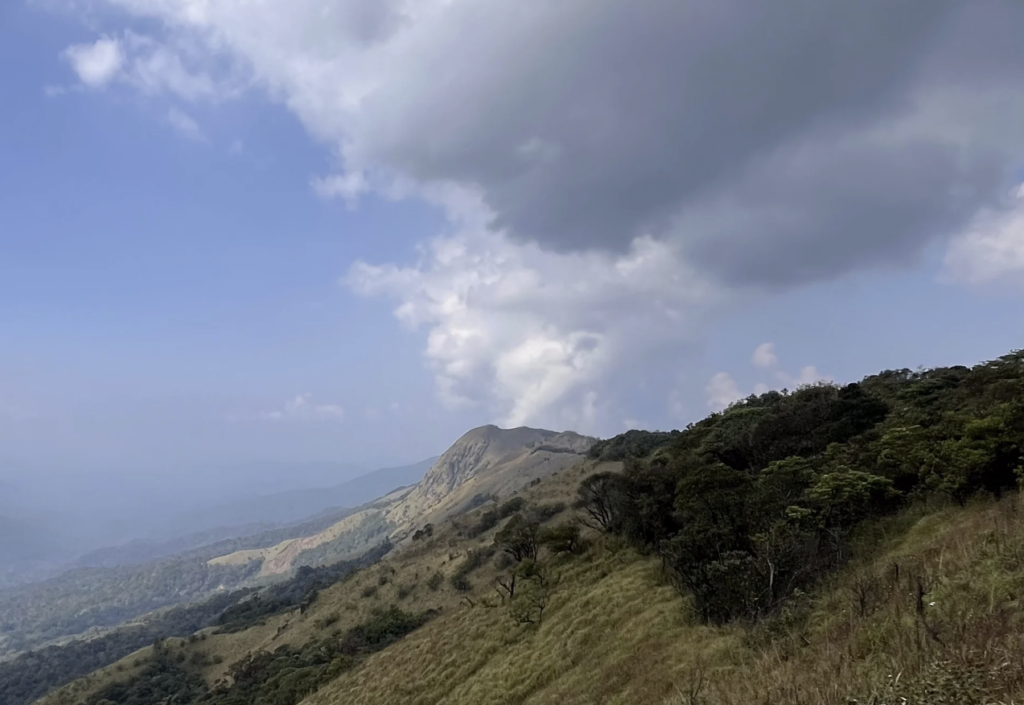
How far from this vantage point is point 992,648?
19.1ft

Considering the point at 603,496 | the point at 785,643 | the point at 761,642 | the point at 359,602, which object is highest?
the point at 603,496

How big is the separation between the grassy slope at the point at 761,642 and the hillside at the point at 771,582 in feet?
0.18

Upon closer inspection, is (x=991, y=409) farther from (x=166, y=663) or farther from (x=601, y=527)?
(x=166, y=663)

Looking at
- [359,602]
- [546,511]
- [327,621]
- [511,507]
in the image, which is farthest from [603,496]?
[327,621]

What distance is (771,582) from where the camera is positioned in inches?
513

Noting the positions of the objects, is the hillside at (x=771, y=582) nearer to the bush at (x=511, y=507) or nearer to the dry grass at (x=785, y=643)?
the dry grass at (x=785, y=643)

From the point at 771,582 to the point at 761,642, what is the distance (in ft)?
6.52

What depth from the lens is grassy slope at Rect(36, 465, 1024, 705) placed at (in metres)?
6.26

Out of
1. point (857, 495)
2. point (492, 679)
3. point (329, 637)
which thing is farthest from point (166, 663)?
point (857, 495)

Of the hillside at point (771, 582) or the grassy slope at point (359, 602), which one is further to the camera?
the grassy slope at point (359, 602)

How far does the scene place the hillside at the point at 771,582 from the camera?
24.5ft

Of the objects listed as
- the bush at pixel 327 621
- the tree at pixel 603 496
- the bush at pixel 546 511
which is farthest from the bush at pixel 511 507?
the tree at pixel 603 496

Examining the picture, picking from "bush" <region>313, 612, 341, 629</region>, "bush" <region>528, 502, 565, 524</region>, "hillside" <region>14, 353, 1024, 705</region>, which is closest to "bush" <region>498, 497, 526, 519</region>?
"bush" <region>528, 502, 565, 524</region>

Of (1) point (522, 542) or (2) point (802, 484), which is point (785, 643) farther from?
(1) point (522, 542)
